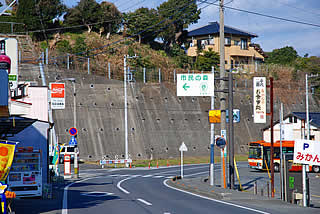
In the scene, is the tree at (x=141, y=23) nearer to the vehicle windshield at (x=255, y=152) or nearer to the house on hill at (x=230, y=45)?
the house on hill at (x=230, y=45)

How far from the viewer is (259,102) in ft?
99.1

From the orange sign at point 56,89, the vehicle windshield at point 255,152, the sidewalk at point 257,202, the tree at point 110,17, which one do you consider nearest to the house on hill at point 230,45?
the tree at point 110,17

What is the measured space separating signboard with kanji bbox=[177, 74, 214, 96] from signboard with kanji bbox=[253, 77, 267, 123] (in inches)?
263

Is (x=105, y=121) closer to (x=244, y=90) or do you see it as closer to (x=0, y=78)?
(x=244, y=90)

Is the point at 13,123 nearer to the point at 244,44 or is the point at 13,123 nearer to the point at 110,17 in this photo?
the point at 110,17

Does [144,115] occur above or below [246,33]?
below

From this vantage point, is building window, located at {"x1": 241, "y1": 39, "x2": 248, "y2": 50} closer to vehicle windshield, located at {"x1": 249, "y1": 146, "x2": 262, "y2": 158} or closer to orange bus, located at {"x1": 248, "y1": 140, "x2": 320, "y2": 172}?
orange bus, located at {"x1": 248, "y1": 140, "x2": 320, "y2": 172}

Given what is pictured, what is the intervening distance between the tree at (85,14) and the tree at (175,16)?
11.4 meters

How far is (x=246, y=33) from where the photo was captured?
7756 centimetres

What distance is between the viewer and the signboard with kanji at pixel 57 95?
34909mm

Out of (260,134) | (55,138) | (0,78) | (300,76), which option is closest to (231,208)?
(0,78)

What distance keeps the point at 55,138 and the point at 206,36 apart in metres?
39.4

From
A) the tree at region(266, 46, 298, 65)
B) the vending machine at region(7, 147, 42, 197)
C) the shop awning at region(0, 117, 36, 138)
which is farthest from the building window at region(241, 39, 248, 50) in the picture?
the shop awning at region(0, 117, 36, 138)

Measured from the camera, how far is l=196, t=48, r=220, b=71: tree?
71.5 metres
